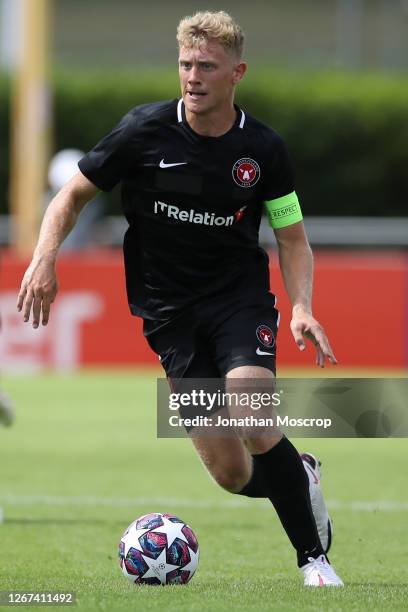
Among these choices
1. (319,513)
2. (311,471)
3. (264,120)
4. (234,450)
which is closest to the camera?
(234,450)

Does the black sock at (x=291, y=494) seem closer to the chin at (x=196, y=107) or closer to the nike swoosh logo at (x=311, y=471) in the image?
the nike swoosh logo at (x=311, y=471)

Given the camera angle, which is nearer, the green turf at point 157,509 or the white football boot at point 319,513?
the green turf at point 157,509

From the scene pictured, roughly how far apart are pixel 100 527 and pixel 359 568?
6.07ft

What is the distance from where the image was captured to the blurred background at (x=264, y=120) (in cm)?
1781

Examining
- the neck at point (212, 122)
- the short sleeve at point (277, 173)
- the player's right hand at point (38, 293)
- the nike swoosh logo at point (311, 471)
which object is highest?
the neck at point (212, 122)

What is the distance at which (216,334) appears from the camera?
651 cm

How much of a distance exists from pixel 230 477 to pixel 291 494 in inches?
18.7

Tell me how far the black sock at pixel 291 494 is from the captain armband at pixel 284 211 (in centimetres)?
102

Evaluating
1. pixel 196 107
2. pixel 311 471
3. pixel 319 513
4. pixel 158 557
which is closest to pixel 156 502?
pixel 311 471

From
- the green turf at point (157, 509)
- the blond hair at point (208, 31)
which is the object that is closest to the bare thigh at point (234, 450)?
the green turf at point (157, 509)

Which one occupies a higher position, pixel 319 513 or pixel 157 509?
pixel 319 513

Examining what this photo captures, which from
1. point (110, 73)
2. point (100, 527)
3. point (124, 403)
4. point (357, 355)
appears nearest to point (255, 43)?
point (110, 73)

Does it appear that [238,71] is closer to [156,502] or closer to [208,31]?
[208,31]

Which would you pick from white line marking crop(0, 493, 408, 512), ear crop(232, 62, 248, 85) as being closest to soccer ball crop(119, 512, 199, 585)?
ear crop(232, 62, 248, 85)
